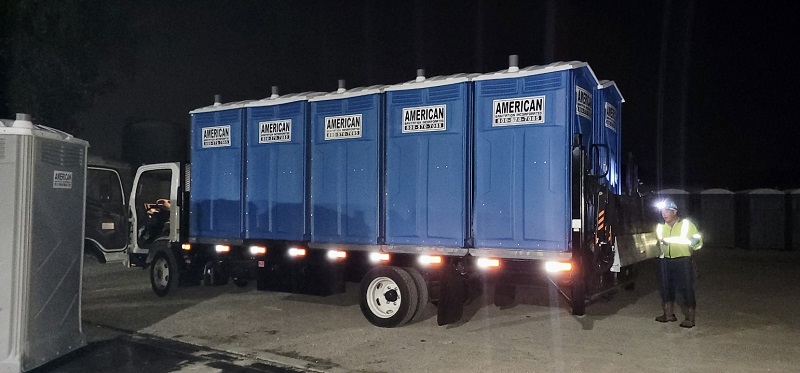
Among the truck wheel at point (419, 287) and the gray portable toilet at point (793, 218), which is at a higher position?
the gray portable toilet at point (793, 218)

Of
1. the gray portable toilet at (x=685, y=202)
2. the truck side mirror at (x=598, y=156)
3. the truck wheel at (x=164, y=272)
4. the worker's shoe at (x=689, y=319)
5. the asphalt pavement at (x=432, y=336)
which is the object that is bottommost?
the asphalt pavement at (x=432, y=336)

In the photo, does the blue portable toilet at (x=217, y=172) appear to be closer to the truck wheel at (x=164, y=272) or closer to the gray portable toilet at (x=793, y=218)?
the truck wheel at (x=164, y=272)

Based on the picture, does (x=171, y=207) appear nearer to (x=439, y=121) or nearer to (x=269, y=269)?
(x=269, y=269)

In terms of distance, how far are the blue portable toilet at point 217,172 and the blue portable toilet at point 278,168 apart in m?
0.21

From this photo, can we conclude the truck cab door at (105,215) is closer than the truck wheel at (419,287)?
No

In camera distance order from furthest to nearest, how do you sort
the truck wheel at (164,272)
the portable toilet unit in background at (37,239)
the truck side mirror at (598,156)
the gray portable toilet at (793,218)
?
the gray portable toilet at (793,218) < the truck wheel at (164,272) < the truck side mirror at (598,156) < the portable toilet unit in background at (37,239)

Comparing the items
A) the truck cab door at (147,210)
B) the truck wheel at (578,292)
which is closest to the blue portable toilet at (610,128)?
the truck wheel at (578,292)

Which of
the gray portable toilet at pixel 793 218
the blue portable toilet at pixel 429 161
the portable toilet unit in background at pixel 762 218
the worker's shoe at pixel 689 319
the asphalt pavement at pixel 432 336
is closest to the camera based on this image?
the asphalt pavement at pixel 432 336

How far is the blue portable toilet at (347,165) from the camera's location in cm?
848

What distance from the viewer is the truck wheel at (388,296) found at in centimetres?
807

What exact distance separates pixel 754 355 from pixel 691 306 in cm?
137

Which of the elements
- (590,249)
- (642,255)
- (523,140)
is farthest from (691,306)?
(523,140)

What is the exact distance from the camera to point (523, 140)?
7336 mm

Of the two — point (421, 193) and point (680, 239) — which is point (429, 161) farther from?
point (680, 239)
